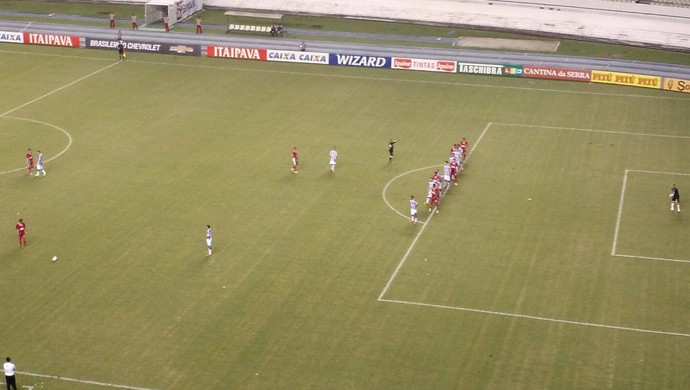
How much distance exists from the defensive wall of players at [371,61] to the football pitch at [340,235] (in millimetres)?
1283

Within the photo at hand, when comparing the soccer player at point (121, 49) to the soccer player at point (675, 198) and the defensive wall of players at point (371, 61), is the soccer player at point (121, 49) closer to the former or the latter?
the defensive wall of players at point (371, 61)

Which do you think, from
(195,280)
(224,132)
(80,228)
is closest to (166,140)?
(224,132)

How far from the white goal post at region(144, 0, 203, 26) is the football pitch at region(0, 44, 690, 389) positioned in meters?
15.9

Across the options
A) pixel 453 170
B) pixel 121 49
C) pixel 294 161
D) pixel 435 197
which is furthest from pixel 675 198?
pixel 121 49

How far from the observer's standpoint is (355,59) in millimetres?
81500

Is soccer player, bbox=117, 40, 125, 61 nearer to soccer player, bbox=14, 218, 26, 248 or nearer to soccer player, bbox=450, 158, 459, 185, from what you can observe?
soccer player, bbox=450, 158, 459, 185

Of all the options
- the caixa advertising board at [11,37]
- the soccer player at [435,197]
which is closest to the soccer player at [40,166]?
the soccer player at [435,197]

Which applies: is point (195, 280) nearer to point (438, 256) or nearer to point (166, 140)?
point (438, 256)

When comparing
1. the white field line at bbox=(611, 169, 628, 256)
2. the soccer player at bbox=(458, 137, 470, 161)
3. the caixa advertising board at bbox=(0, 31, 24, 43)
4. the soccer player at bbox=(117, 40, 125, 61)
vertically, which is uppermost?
the soccer player at bbox=(458, 137, 470, 161)

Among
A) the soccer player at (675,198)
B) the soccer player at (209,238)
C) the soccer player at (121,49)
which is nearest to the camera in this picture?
the soccer player at (209,238)

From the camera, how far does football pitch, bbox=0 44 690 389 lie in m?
40.0

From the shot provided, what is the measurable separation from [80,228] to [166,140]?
47.3ft

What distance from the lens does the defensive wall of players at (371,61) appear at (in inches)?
3063

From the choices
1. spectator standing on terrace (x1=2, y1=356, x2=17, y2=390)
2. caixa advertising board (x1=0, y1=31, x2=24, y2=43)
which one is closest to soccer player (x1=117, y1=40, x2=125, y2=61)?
caixa advertising board (x1=0, y1=31, x2=24, y2=43)
